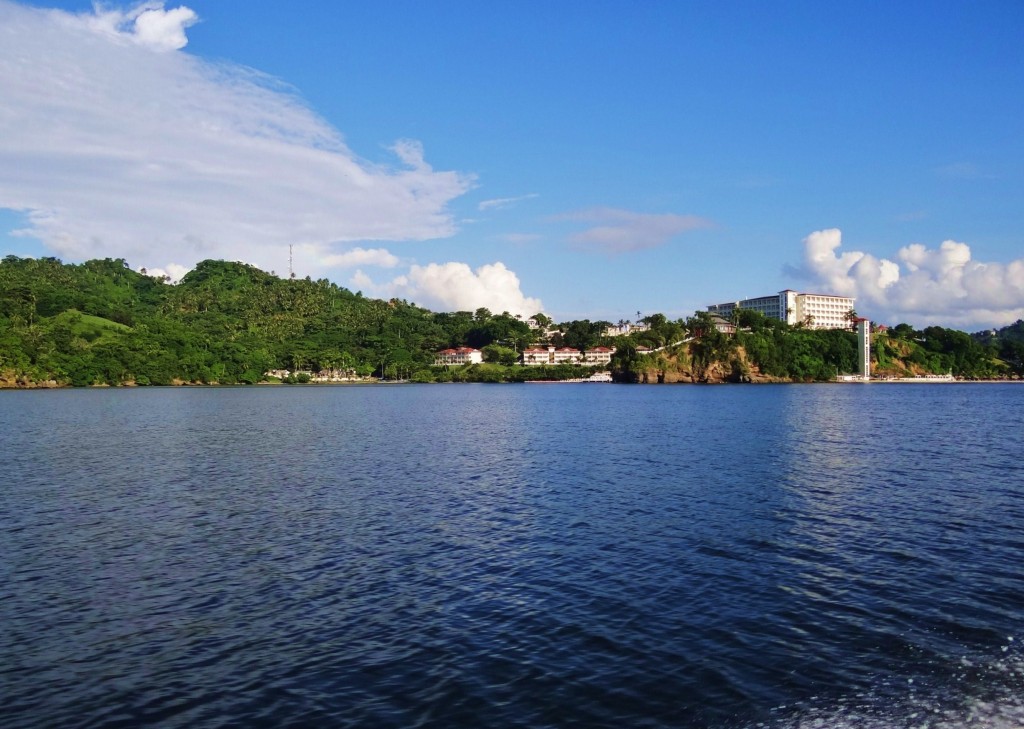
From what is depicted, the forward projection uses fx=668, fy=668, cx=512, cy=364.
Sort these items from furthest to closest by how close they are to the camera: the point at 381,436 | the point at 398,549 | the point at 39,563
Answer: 1. the point at 381,436
2. the point at 398,549
3. the point at 39,563

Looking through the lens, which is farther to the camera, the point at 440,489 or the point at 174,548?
the point at 440,489

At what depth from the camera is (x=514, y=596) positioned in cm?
2194

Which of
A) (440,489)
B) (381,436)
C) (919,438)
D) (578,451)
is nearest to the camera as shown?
(440,489)

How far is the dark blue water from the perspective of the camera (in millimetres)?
15062

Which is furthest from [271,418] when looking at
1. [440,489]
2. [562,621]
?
[562,621]

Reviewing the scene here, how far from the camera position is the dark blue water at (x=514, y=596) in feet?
49.4

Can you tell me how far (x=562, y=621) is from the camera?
64.6 feet

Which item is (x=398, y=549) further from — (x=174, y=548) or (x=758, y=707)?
(x=758, y=707)

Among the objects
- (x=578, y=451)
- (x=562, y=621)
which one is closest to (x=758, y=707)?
(x=562, y=621)

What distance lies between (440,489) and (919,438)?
178ft

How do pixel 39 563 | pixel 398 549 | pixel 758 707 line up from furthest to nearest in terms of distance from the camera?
pixel 398 549 → pixel 39 563 → pixel 758 707

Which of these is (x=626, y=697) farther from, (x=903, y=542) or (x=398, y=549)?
(x=903, y=542)

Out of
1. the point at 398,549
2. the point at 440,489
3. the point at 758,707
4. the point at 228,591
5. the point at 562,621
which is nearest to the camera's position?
the point at 758,707

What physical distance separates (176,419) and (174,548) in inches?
3099
